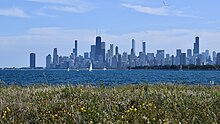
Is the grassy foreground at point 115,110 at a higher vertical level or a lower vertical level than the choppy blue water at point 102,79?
higher

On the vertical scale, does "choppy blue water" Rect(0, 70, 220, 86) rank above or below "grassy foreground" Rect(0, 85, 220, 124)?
below

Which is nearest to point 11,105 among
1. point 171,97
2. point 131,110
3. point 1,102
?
point 1,102

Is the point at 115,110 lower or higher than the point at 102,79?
higher

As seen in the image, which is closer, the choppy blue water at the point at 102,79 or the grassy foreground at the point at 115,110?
the grassy foreground at the point at 115,110

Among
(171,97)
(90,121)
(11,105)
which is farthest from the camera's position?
(171,97)

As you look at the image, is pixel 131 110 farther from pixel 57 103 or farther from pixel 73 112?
pixel 57 103

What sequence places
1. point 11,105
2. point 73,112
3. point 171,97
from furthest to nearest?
point 171,97 < point 11,105 < point 73,112

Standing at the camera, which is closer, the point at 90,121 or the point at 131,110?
the point at 90,121

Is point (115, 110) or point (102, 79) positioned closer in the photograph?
point (115, 110)

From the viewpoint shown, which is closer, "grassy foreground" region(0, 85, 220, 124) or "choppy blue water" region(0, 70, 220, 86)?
"grassy foreground" region(0, 85, 220, 124)

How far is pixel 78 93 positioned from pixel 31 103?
2414mm

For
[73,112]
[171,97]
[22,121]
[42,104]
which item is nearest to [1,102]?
[42,104]

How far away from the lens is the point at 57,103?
10.6 m

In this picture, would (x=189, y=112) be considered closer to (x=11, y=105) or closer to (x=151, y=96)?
(x=151, y=96)
